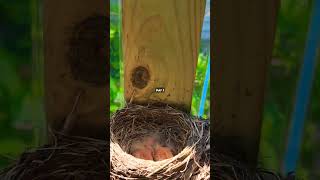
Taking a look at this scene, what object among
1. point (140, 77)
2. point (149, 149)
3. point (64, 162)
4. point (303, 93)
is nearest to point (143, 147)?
point (149, 149)

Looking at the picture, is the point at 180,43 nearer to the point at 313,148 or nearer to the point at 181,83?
the point at 181,83

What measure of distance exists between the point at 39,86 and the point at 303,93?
1.54 feet

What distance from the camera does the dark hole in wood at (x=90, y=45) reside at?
2.48 feet

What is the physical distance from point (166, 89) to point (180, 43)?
0.37 feet

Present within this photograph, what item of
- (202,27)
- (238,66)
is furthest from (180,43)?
(238,66)

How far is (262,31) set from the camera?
0.77 m

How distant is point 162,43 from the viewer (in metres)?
0.95

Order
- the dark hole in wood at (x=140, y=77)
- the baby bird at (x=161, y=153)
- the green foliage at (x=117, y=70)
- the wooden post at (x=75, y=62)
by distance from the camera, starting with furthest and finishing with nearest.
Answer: the baby bird at (x=161, y=153) → the dark hole in wood at (x=140, y=77) → the green foliage at (x=117, y=70) → the wooden post at (x=75, y=62)

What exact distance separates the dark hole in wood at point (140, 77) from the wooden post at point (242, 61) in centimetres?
22

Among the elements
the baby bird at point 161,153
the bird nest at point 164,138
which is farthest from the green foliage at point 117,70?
the baby bird at point 161,153

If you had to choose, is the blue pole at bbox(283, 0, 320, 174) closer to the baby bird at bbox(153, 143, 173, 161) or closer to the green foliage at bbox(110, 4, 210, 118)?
the green foliage at bbox(110, 4, 210, 118)

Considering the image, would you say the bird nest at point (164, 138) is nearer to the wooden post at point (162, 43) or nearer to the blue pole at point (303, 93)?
the wooden post at point (162, 43)

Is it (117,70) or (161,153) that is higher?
(117,70)

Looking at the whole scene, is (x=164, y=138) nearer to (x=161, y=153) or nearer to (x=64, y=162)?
(x=161, y=153)
